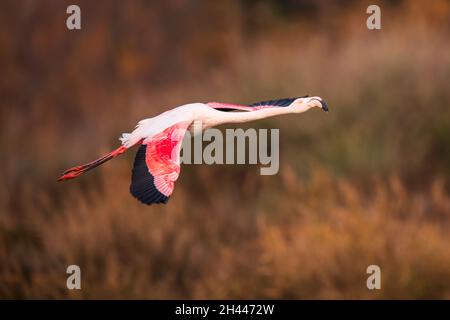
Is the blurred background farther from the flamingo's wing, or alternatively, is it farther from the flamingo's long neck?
the flamingo's wing

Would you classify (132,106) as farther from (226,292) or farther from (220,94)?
(226,292)

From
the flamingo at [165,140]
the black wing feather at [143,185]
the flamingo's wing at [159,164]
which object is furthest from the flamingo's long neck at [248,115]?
the black wing feather at [143,185]

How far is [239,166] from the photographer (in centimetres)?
1338

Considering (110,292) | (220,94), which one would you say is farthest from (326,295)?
(220,94)

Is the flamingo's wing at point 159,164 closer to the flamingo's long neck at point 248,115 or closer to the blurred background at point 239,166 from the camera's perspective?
the flamingo's long neck at point 248,115

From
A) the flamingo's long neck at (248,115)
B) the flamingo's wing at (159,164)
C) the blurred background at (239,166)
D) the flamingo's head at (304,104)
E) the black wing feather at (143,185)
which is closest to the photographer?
→ the black wing feather at (143,185)

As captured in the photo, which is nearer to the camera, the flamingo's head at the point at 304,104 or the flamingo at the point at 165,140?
the flamingo at the point at 165,140

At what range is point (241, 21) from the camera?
1625 centimetres

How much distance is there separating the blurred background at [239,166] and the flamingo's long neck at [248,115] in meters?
3.97

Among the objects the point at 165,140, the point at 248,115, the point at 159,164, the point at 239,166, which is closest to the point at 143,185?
the point at 159,164

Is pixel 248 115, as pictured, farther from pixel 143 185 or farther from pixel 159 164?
pixel 143 185

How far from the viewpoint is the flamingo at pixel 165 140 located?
297 inches

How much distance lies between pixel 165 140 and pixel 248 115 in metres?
0.46

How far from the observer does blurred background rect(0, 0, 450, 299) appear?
474 inches
